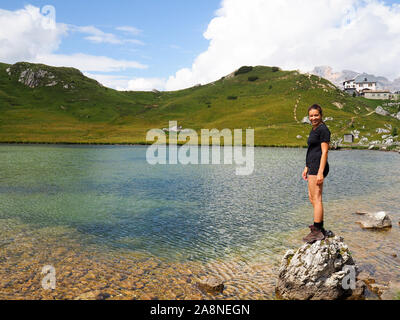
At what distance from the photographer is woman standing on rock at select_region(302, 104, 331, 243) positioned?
42.8ft

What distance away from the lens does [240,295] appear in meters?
13.9

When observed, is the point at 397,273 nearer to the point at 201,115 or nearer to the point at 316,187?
the point at 316,187

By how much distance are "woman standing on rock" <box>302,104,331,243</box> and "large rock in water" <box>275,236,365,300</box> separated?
64 centimetres

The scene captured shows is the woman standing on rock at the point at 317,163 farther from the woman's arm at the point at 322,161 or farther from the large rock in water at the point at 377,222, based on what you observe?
the large rock in water at the point at 377,222

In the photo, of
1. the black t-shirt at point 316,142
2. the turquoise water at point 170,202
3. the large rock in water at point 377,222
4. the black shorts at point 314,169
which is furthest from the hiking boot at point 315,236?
the large rock in water at point 377,222

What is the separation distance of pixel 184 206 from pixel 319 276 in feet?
60.9

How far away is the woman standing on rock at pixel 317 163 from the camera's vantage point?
1304 centimetres

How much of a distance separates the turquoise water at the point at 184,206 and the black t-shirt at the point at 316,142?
25.3 ft

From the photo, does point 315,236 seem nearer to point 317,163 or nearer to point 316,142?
point 317,163

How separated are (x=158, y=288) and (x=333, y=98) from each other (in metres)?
202

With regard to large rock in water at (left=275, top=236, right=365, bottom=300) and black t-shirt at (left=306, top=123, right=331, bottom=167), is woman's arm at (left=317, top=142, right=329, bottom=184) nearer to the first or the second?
black t-shirt at (left=306, top=123, right=331, bottom=167)

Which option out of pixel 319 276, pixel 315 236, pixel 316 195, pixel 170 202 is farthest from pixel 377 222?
pixel 170 202
